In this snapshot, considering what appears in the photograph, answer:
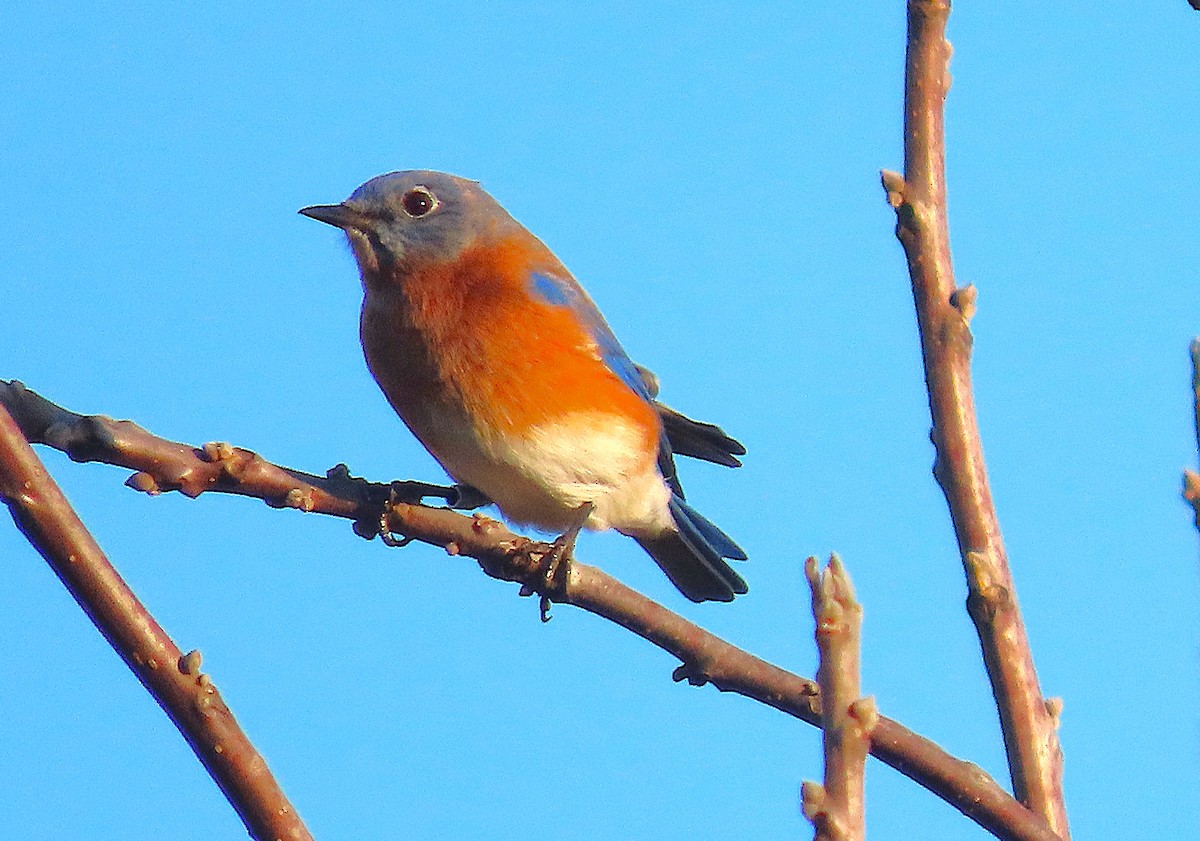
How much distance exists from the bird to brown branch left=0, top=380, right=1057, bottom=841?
3.22ft

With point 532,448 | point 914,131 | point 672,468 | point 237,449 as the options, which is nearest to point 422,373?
point 532,448

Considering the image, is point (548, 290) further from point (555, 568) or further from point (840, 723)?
point (840, 723)

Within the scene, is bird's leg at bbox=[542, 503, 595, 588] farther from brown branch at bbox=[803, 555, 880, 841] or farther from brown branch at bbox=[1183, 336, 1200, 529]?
brown branch at bbox=[803, 555, 880, 841]

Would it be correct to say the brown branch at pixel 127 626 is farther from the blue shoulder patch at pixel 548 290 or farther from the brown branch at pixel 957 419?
the blue shoulder patch at pixel 548 290

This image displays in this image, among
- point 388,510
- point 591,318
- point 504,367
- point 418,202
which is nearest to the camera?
point 388,510

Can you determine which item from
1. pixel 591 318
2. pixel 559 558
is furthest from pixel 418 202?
pixel 559 558

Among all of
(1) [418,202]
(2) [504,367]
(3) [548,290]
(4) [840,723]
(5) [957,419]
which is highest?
(1) [418,202]

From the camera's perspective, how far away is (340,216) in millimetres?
6266

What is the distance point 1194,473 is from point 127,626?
1667 millimetres

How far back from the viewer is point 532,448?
18.5 feet

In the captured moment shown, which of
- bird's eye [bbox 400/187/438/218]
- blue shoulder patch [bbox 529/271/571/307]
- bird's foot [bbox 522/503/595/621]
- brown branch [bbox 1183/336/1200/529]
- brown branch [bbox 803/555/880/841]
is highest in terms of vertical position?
bird's eye [bbox 400/187/438/218]

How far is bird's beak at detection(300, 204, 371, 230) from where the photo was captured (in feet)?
20.4

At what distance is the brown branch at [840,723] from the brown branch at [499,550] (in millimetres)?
1237

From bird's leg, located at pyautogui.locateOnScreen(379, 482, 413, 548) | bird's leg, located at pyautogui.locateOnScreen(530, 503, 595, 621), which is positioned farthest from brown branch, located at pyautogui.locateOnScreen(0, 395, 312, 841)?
bird's leg, located at pyautogui.locateOnScreen(530, 503, 595, 621)
